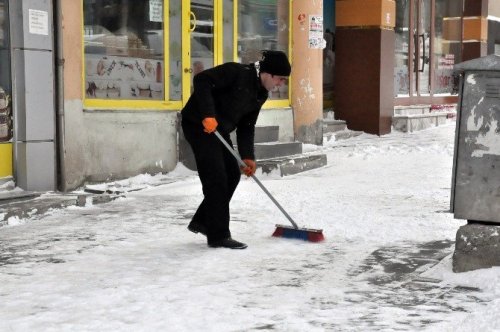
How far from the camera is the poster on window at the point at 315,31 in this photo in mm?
13141

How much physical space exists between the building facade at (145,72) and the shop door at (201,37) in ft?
0.07

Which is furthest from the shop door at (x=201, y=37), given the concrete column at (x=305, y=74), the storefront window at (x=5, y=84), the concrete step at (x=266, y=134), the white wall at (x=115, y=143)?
the storefront window at (x=5, y=84)

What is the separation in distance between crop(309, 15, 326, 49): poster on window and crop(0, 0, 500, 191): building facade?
2 centimetres

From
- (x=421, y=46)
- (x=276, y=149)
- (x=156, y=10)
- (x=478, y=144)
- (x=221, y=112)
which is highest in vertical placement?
(x=156, y=10)

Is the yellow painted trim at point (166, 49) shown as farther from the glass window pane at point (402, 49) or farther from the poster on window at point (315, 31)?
the glass window pane at point (402, 49)

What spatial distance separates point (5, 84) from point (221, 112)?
3.26 metres

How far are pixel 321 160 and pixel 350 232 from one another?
5.06m

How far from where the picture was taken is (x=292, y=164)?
11.0m

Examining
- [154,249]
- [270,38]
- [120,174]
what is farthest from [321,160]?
[154,249]

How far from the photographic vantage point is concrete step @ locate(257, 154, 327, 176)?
10.6 metres

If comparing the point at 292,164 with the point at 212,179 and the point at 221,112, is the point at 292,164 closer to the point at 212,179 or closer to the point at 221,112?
the point at 221,112

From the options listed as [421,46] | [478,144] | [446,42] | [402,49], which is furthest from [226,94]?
[446,42]

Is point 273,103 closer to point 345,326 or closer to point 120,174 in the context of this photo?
point 120,174

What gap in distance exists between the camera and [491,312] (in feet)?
13.8
